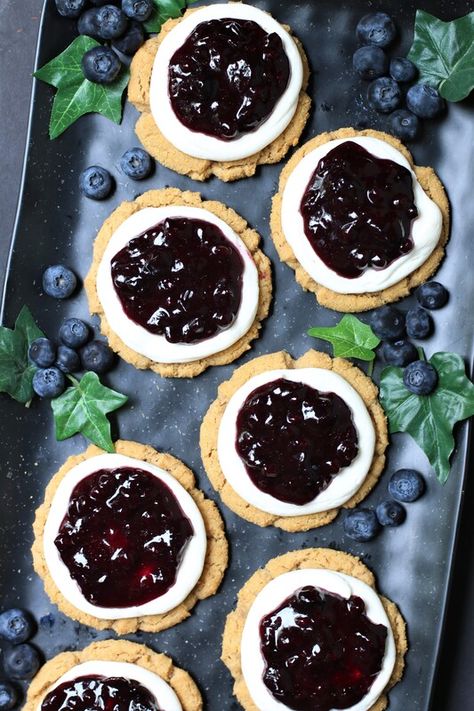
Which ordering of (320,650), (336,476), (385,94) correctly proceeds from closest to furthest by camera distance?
(320,650) → (336,476) → (385,94)

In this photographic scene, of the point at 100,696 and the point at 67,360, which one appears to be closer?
the point at 100,696

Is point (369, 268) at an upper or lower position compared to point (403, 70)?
lower

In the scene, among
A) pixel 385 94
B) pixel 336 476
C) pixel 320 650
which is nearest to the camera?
pixel 320 650

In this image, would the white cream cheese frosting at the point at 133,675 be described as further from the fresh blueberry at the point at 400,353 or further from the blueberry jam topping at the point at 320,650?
the fresh blueberry at the point at 400,353

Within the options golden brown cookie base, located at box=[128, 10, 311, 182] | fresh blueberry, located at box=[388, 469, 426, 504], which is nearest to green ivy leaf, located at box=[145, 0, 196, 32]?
golden brown cookie base, located at box=[128, 10, 311, 182]

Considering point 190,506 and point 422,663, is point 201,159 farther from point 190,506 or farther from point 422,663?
point 422,663

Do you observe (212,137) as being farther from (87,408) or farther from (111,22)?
(87,408)

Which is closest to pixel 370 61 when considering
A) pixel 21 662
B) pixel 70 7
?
pixel 70 7
